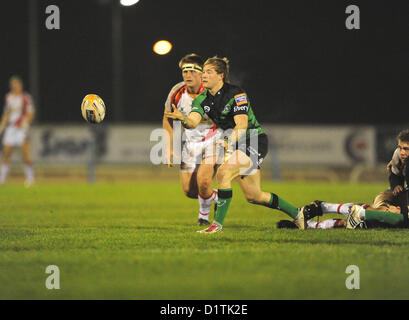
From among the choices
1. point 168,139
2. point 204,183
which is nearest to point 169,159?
point 168,139

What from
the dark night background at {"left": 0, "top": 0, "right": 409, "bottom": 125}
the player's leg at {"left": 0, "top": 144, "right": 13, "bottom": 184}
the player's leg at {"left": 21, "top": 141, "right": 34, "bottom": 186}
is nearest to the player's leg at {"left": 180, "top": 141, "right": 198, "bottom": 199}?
the player's leg at {"left": 21, "top": 141, "right": 34, "bottom": 186}

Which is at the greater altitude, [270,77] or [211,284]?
[270,77]

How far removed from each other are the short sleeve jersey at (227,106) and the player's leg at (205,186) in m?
1.28

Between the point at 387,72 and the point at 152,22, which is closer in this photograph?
the point at 387,72

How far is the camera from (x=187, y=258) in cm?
639

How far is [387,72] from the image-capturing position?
33.5 meters

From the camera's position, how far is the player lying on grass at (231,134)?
8.02m

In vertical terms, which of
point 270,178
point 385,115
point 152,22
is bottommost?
point 270,178

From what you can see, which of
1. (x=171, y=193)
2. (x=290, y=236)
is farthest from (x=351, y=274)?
(x=171, y=193)

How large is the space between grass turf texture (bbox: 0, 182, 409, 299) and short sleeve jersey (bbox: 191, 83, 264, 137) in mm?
1265

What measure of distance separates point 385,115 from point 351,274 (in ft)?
96.1

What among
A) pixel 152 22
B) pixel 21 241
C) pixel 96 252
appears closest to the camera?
pixel 96 252

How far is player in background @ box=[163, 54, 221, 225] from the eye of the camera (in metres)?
9.22

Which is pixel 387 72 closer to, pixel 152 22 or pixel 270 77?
pixel 270 77
